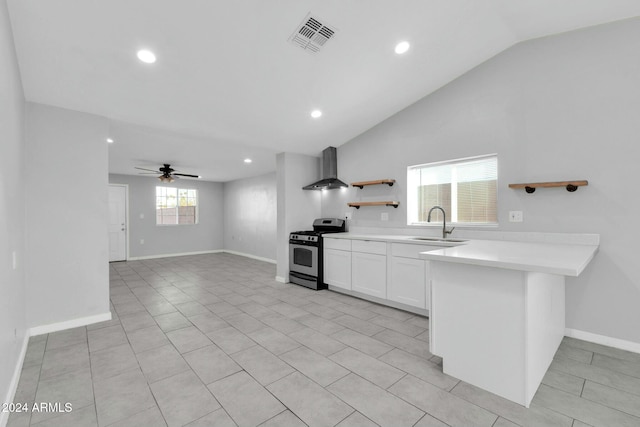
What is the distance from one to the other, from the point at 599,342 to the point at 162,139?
5487 millimetres

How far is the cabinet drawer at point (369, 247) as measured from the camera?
3590 millimetres

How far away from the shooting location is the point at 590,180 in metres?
2.62

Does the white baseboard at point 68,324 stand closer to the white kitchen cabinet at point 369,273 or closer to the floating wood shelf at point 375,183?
the white kitchen cabinet at point 369,273

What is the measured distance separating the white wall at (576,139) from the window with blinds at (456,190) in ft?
0.52

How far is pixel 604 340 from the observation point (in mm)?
2561

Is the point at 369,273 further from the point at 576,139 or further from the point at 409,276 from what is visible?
the point at 576,139

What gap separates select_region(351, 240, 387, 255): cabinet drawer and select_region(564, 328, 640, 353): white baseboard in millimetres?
1905

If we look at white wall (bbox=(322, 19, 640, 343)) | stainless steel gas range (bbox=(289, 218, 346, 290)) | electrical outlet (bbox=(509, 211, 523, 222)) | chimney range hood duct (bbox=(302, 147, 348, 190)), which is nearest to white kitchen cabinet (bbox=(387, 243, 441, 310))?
electrical outlet (bbox=(509, 211, 523, 222))

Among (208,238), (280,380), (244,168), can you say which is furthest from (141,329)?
(208,238)

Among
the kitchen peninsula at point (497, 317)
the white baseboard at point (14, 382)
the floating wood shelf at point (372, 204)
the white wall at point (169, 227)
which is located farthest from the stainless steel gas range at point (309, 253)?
the white wall at point (169, 227)

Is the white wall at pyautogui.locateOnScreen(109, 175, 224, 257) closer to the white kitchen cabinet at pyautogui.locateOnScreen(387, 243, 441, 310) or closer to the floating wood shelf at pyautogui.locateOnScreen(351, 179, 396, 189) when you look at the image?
the floating wood shelf at pyautogui.locateOnScreen(351, 179, 396, 189)

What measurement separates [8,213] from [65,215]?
4.15ft

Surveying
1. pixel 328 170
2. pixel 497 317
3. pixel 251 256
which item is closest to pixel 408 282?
pixel 497 317

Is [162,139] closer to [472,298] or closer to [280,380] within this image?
[280,380]
